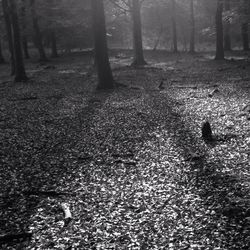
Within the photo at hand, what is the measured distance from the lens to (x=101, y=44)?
19266 millimetres

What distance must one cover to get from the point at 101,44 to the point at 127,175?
1252cm

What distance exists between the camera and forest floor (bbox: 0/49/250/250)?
552cm

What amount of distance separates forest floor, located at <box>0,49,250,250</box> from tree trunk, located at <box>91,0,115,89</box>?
12.2 feet

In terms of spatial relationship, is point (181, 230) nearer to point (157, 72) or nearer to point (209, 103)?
point (209, 103)

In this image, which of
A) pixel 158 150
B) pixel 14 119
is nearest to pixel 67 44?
pixel 14 119

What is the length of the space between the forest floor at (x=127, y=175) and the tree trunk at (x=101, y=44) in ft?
12.2

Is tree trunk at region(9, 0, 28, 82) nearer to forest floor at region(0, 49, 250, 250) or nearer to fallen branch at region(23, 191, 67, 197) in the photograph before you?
forest floor at region(0, 49, 250, 250)

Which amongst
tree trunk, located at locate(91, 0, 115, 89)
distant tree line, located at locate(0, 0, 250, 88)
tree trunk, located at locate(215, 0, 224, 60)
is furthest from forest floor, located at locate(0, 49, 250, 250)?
tree trunk, located at locate(215, 0, 224, 60)

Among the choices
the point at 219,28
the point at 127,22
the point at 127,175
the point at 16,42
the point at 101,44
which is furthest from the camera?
the point at 127,22

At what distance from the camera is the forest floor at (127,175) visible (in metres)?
5.52

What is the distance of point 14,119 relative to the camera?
1375 centimetres

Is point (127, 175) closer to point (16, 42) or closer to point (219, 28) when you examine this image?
point (16, 42)

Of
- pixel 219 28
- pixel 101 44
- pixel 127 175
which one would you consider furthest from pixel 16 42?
pixel 127 175

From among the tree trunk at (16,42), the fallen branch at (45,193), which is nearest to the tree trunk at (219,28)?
the tree trunk at (16,42)
